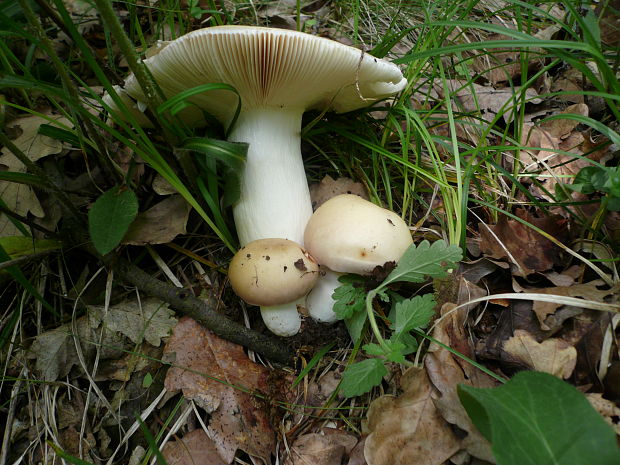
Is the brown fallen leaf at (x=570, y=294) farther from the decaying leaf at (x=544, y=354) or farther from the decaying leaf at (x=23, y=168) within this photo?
the decaying leaf at (x=23, y=168)

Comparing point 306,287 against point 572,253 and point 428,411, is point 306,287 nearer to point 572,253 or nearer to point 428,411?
point 428,411

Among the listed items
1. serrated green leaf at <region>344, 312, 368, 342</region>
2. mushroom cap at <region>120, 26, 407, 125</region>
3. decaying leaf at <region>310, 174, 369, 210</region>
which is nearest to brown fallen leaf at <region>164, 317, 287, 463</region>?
serrated green leaf at <region>344, 312, 368, 342</region>

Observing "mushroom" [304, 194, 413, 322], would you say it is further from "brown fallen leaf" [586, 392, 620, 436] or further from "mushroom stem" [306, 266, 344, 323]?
"brown fallen leaf" [586, 392, 620, 436]

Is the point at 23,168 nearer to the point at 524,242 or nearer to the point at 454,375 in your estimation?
the point at 454,375

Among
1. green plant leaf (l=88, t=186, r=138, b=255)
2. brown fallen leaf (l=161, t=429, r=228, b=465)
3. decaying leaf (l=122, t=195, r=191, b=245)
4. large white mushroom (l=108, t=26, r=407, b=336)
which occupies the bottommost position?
brown fallen leaf (l=161, t=429, r=228, b=465)

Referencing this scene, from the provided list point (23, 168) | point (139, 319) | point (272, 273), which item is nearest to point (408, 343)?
point (272, 273)
